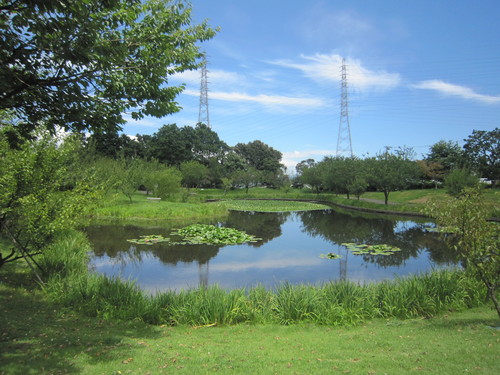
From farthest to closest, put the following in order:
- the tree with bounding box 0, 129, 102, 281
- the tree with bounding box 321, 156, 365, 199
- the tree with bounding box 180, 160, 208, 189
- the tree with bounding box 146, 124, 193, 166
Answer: the tree with bounding box 146, 124, 193, 166
the tree with bounding box 180, 160, 208, 189
the tree with bounding box 321, 156, 365, 199
the tree with bounding box 0, 129, 102, 281

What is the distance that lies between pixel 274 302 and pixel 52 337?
186 inches

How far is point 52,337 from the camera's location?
6027 millimetres

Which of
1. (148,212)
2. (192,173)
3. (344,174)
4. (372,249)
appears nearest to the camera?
(372,249)

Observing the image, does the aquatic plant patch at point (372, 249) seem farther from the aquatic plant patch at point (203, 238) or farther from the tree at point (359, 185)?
the tree at point (359, 185)

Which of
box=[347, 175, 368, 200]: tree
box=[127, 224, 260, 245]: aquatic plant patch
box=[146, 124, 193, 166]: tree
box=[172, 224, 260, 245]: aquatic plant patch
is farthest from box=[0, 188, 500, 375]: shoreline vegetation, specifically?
box=[146, 124, 193, 166]: tree

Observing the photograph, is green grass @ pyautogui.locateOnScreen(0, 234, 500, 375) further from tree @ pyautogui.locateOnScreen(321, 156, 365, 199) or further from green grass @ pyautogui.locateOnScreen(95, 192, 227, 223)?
tree @ pyautogui.locateOnScreen(321, 156, 365, 199)

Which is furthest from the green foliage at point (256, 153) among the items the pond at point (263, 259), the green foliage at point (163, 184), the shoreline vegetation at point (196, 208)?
the pond at point (263, 259)

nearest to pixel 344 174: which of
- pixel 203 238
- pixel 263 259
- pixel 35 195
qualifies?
pixel 203 238

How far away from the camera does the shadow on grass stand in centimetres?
486

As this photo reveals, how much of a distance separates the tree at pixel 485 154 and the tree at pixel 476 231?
4941cm

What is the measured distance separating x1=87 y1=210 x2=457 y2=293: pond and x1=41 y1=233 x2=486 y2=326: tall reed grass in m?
1.00

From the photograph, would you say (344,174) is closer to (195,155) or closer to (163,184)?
(163,184)

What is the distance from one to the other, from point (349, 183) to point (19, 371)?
163 ft

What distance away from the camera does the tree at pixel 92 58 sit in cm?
412
